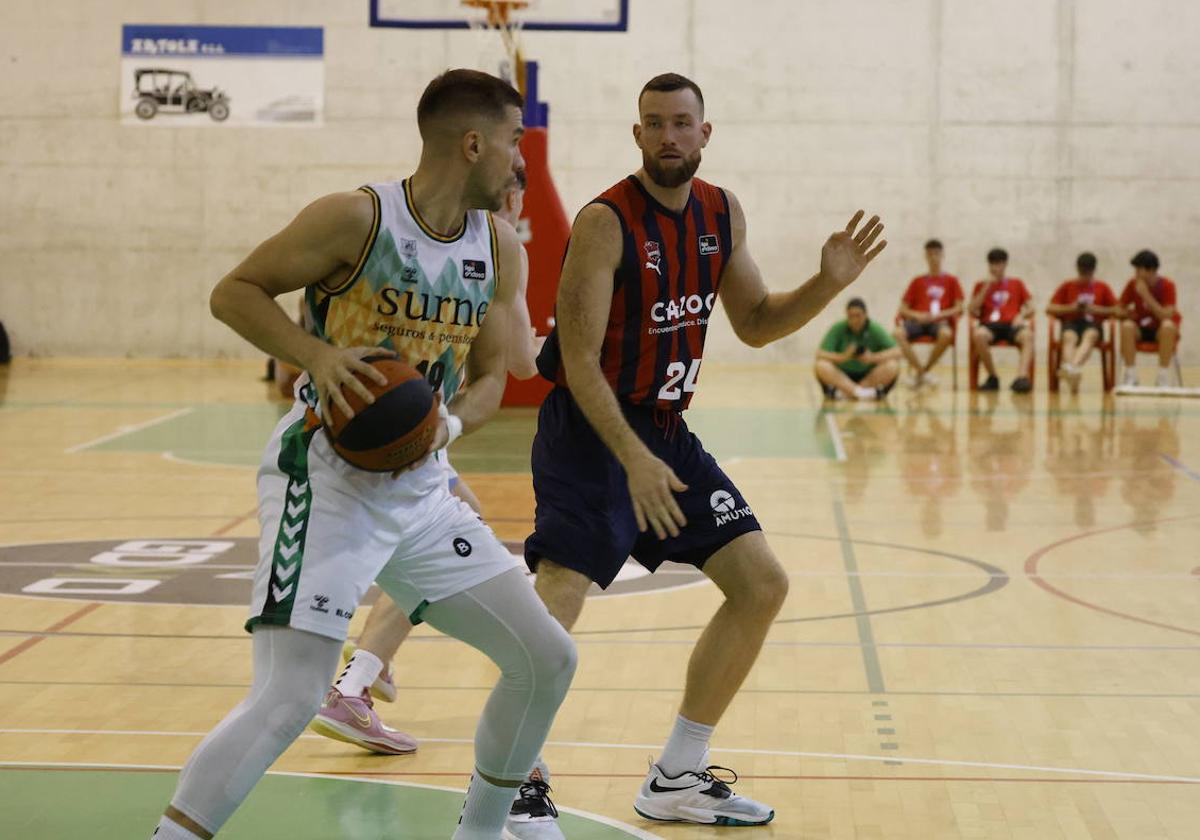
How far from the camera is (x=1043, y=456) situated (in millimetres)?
12586

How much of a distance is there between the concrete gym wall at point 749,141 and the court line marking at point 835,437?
21.7ft

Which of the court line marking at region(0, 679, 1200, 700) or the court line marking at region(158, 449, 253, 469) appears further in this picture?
the court line marking at region(158, 449, 253, 469)

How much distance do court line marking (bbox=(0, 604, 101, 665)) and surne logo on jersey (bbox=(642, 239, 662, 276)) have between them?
314 centimetres

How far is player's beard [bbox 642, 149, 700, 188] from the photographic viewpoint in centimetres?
439

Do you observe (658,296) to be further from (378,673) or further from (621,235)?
(378,673)

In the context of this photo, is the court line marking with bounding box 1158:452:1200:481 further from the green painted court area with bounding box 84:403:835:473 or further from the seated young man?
the seated young man

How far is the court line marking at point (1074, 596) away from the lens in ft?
22.4

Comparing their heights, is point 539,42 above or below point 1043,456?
above

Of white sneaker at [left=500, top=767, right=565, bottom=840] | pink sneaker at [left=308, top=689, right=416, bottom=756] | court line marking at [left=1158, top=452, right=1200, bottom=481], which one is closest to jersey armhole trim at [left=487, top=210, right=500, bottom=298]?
white sneaker at [left=500, top=767, right=565, bottom=840]

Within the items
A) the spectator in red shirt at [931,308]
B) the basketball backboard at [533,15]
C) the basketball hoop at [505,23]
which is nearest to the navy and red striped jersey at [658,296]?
the basketball hoop at [505,23]

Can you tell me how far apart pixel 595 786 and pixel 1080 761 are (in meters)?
1.42

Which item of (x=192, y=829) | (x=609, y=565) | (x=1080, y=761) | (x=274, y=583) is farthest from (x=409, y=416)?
(x=1080, y=761)

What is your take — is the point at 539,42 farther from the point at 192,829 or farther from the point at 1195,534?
the point at 192,829

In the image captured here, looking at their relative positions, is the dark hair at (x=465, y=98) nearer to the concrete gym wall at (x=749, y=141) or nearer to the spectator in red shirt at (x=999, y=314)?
the spectator in red shirt at (x=999, y=314)
